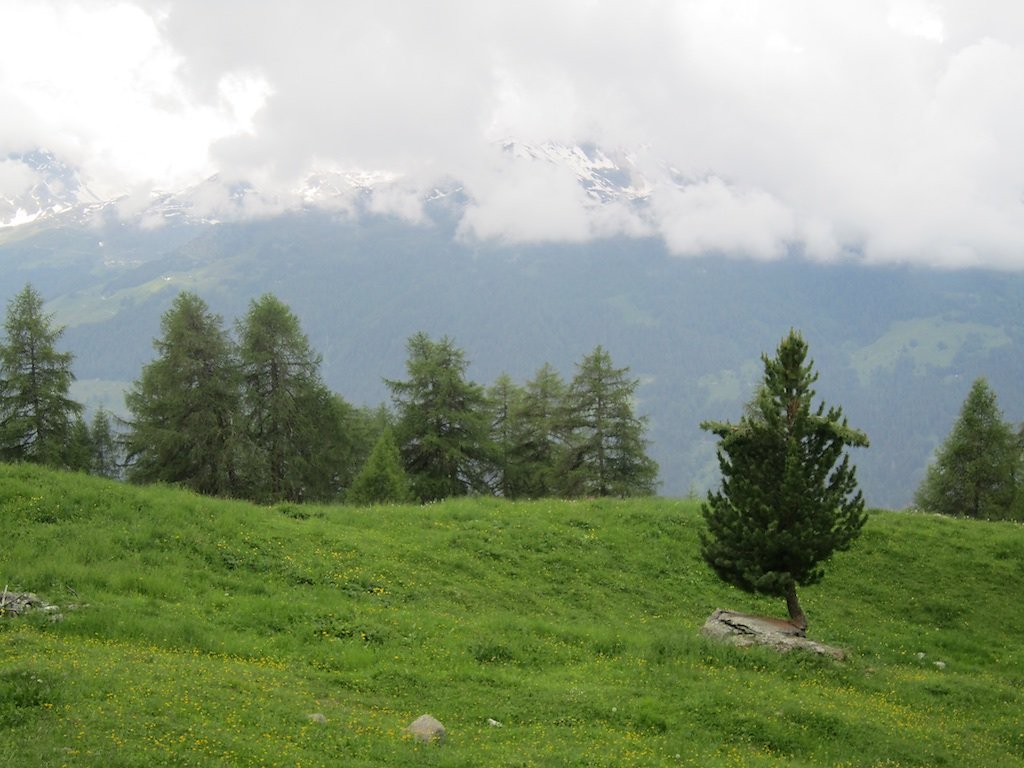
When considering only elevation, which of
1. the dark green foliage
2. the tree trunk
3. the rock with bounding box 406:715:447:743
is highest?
the dark green foliage

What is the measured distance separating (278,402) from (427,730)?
32.7 metres

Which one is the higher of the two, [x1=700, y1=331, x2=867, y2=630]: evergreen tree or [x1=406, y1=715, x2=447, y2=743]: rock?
[x1=700, y1=331, x2=867, y2=630]: evergreen tree

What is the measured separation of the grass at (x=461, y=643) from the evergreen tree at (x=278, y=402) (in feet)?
49.8

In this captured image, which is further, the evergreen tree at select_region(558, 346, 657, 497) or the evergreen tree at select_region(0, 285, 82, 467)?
the evergreen tree at select_region(558, 346, 657, 497)

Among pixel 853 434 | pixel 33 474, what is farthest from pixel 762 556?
pixel 33 474

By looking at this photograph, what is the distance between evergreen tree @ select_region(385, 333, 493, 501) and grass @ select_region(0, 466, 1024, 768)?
53.1 ft

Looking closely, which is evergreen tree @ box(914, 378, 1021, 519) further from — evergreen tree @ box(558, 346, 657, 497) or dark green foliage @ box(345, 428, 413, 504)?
dark green foliage @ box(345, 428, 413, 504)

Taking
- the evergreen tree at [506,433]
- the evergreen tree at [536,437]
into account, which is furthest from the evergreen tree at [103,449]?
the evergreen tree at [536,437]

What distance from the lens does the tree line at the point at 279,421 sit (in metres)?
40.7

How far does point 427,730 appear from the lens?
502 inches

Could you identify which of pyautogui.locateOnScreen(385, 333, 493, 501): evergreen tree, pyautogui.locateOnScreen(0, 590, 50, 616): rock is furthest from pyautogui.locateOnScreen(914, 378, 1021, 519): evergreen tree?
pyautogui.locateOnScreen(0, 590, 50, 616): rock

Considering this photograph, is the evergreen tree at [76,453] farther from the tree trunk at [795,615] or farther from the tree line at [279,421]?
the tree trunk at [795,615]

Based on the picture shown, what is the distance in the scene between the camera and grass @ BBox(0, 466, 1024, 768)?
12.0 metres

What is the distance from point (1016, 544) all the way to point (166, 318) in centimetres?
4295
